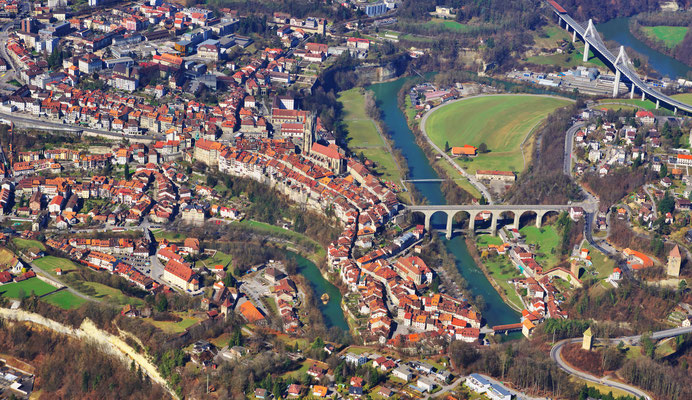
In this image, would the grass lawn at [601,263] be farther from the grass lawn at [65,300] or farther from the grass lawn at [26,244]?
the grass lawn at [26,244]

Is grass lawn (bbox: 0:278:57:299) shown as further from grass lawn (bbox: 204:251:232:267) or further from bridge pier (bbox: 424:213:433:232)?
bridge pier (bbox: 424:213:433:232)

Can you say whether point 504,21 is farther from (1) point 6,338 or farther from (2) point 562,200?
(1) point 6,338

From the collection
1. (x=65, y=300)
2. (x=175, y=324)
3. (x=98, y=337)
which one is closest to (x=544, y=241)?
(x=175, y=324)

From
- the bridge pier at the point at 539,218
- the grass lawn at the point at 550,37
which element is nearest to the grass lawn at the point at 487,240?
the bridge pier at the point at 539,218

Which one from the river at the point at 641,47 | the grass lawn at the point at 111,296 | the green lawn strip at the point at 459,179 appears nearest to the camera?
the grass lawn at the point at 111,296

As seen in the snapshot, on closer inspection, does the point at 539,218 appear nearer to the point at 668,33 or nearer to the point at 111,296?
the point at 111,296
